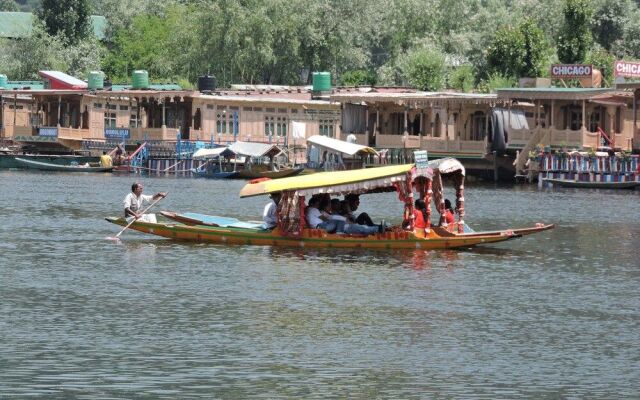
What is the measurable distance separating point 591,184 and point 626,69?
798cm

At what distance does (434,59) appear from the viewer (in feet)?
344

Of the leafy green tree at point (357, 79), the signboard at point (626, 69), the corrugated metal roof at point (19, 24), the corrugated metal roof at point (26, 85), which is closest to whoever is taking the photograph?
the signboard at point (626, 69)

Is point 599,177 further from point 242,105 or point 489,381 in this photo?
point 489,381

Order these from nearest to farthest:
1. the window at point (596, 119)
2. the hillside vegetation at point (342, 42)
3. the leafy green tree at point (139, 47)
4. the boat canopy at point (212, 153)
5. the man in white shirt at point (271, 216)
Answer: the man in white shirt at point (271, 216)
the window at point (596, 119)
the boat canopy at point (212, 153)
the hillside vegetation at point (342, 42)
the leafy green tree at point (139, 47)

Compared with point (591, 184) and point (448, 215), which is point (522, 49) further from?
point (448, 215)

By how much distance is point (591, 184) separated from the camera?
72375mm

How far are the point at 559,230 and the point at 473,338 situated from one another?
23.0m

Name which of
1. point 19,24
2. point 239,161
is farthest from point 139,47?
point 239,161

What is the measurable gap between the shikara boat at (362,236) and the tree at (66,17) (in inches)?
3196

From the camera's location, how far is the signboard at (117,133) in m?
88.1

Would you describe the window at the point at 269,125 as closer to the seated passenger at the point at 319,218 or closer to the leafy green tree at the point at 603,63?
the leafy green tree at the point at 603,63

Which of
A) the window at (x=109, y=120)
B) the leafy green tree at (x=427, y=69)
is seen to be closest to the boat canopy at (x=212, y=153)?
the window at (x=109, y=120)

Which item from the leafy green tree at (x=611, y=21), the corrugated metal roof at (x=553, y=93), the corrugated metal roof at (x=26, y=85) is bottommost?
the corrugated metal roof at (x=553, y=93)

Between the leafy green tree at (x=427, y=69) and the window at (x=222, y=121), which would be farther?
the leafy green tree at (x=427, y=69)
